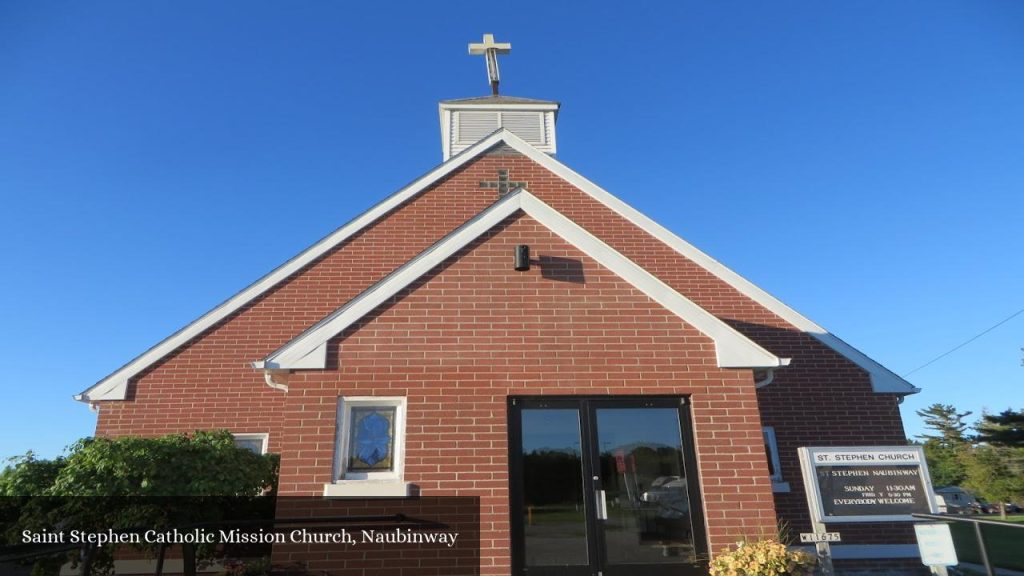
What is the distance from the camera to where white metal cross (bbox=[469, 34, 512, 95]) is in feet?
55.6

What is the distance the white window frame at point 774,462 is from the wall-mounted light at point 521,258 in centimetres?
531

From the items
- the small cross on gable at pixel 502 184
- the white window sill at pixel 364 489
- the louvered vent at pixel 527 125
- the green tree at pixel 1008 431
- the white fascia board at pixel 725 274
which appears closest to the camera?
the white window sill at pixel 364 489

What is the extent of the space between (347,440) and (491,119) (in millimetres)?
10589

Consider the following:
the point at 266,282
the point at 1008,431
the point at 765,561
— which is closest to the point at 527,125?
the point at 266,282

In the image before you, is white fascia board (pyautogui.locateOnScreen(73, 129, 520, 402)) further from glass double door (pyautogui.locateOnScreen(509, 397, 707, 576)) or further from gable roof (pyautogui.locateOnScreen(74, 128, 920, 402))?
glass double door (pyautogui.locateOnScreen(509, 397, 707, 576))

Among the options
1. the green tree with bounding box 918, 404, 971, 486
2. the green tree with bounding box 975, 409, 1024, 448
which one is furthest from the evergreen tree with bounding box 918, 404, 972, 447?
the green tree with bounding box 975, 409, 1024, 448

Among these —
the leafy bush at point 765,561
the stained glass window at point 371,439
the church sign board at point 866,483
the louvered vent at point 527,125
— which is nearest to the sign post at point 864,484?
the church sign board at point 866,483

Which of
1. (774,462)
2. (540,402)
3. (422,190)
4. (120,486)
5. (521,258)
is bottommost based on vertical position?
(120,486)

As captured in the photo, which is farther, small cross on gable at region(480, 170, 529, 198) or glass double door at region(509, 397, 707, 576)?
small cross on gable at region(480, 170, 529, 198)

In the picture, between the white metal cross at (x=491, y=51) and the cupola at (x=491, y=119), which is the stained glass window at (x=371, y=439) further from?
the white metal cross at (x=491, y=51)

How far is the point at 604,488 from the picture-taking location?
6637 mm

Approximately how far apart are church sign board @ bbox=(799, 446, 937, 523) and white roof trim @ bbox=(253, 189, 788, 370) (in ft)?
3.99

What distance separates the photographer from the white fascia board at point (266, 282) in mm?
→ 10273

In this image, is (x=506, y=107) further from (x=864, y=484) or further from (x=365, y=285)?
(x=864, y=484)
